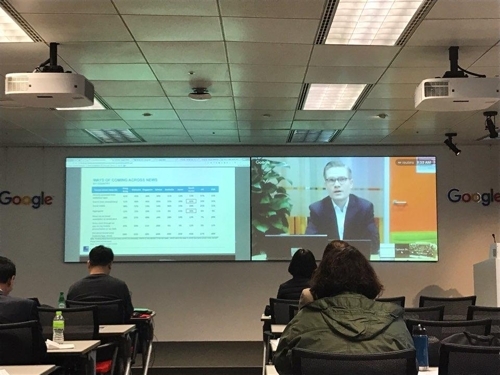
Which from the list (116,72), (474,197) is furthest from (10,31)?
(474,197)

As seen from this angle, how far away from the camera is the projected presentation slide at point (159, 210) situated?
7930 millimetres

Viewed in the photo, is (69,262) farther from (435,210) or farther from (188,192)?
(435,210)

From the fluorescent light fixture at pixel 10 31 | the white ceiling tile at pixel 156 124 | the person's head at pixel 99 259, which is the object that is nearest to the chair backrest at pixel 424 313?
the person's head at pixel 99 259

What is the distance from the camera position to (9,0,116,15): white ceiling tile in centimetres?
341

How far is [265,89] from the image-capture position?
17.3ft

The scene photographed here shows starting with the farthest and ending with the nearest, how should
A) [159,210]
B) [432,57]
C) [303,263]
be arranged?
1. [159,210]
2. [303,263]
3. [432,57]

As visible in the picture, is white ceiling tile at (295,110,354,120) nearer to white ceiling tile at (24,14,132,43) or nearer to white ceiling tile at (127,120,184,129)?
white ceiling tile at (127,120,184,129)

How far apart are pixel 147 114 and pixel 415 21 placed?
3.42 m

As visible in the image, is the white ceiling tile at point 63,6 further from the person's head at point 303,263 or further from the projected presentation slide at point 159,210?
the projected presentation slide at point 159,210

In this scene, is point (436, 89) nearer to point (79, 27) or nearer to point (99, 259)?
point (79, 27)

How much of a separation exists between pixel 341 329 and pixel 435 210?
252 inches

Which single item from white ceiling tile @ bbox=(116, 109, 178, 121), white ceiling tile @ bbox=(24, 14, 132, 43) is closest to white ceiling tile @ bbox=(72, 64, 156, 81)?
white ceiling tile @ bbox=(24, 14, 132, 43)

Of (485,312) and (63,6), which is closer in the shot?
(63,6)

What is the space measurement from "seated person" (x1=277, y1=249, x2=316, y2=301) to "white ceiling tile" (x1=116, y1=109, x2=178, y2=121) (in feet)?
7.48
